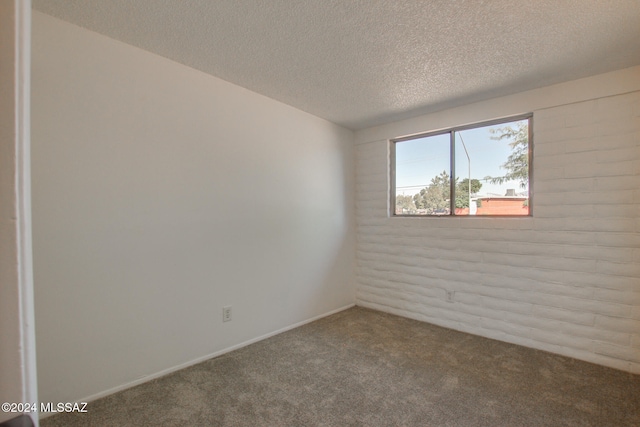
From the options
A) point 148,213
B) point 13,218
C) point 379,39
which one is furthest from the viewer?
point 148,213

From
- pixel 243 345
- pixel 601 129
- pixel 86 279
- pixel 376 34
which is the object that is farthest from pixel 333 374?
pixel 601 129

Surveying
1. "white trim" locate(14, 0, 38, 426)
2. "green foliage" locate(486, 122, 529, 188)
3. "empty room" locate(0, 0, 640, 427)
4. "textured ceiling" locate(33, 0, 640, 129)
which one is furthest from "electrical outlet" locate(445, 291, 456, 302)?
"white trim" locate(14, 0, 38, 426)

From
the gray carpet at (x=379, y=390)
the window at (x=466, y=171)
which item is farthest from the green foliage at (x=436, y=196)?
the gray carpet at (x=379, y=390)

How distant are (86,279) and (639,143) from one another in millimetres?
3816

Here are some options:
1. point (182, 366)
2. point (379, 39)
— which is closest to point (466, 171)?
point (379, 39)

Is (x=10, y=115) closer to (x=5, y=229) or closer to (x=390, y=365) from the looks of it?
(x=5, y=229)

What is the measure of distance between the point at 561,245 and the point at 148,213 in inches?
125

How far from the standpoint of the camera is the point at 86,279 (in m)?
1.78

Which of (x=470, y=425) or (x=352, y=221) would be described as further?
(x=352, y=221)

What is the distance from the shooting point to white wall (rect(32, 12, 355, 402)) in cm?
168

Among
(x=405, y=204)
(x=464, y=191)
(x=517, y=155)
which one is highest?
(x=517, y=155)

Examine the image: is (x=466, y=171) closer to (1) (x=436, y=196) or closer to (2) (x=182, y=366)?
(1) (x=436, y=196)

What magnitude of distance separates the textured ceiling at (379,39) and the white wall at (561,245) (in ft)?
0.91

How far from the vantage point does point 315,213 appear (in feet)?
10.7
